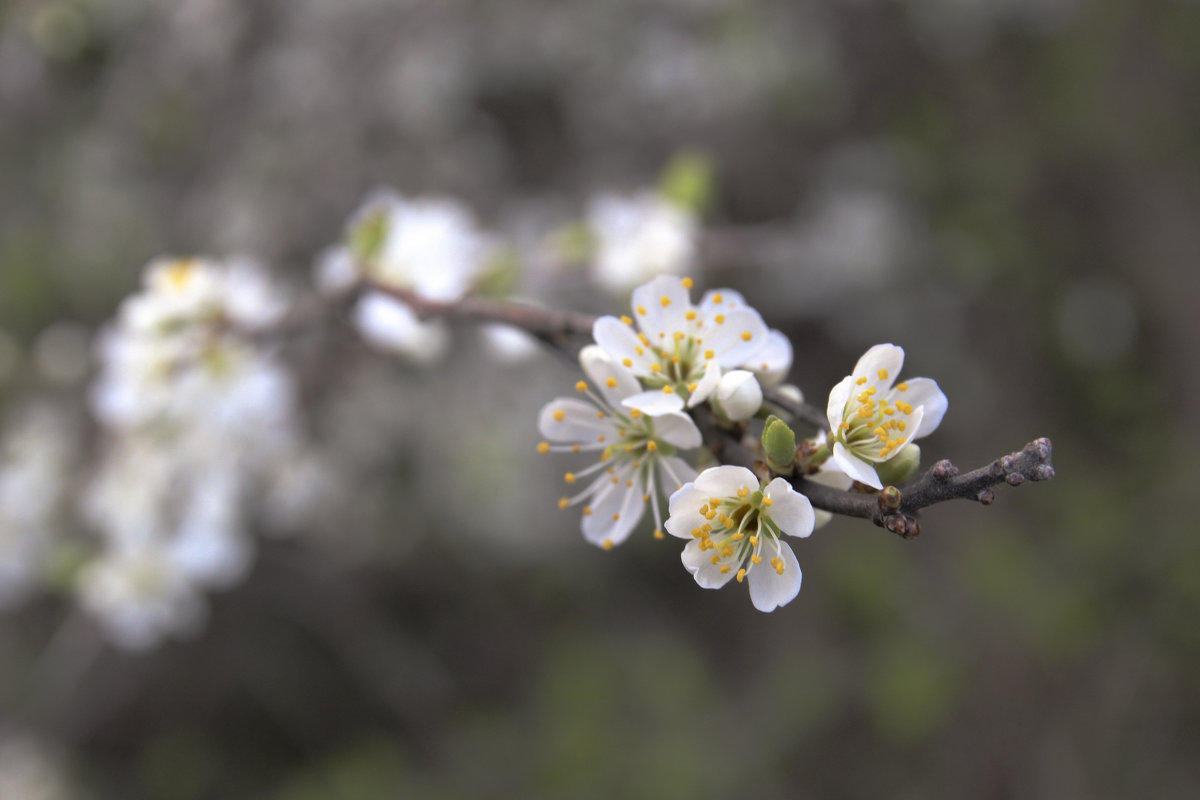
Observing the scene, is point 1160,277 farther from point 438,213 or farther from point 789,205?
point 438,213

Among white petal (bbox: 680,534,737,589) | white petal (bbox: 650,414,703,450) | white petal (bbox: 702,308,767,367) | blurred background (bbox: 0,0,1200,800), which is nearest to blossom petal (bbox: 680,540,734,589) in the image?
white petal (bbox: 680,534,737,589)

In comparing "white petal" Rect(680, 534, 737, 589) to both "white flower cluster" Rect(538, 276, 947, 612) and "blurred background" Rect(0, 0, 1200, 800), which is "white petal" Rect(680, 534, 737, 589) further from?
"blurred background" Rect(0, 0, 1200, 800)

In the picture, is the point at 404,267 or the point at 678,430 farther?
the point at 404,267

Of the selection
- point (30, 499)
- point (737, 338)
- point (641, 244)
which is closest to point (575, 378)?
point (641, 244)

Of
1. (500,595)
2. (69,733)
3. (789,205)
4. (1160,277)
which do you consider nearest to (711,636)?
(500,595)

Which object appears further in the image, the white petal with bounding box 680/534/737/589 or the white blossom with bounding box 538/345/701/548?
the white blossom with bounding box 538/345/701/548

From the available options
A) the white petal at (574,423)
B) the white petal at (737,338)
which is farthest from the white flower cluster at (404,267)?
the white petal at (737,338)

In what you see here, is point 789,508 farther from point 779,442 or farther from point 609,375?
point 609,375
